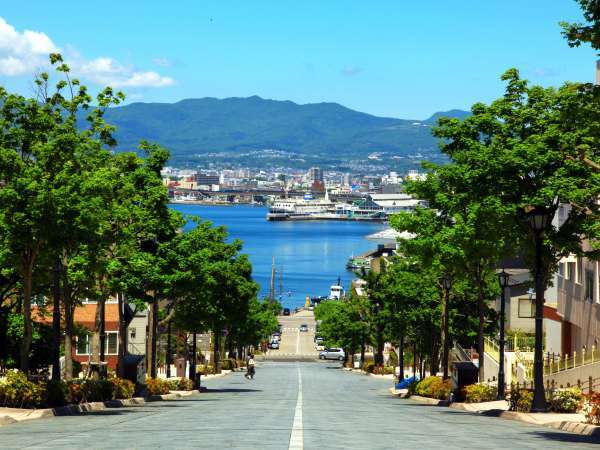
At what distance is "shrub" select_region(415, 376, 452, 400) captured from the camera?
131 ft

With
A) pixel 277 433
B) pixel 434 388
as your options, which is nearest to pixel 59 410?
pixel 277 433

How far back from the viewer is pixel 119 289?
3675cm

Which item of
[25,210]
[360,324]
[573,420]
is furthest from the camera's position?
[360,324]

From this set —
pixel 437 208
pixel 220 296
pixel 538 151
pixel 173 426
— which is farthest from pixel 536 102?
pixel 220 296

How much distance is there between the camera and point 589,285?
158 ft

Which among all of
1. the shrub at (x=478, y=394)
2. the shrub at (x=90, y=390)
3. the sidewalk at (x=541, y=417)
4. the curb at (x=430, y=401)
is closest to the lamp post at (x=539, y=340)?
the sidewalk at (x=541, y=417)

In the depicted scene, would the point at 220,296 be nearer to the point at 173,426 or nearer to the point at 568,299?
the point at 568,299

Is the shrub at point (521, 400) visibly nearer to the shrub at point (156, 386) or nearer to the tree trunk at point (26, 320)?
the tree trunk at point (26, 320)

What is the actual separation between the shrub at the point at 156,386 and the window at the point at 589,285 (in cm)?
2027

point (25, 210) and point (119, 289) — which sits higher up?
point (25, 210)

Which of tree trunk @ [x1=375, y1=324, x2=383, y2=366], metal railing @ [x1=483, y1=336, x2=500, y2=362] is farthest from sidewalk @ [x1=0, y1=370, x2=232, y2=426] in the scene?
tree trunk @ [x1=375, y1=324, x2=383, y2=366]

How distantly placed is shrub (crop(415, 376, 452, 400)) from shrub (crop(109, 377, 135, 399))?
12226 mm

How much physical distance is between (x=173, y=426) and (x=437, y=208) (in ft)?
65.3

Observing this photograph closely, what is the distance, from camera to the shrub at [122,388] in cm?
3334
